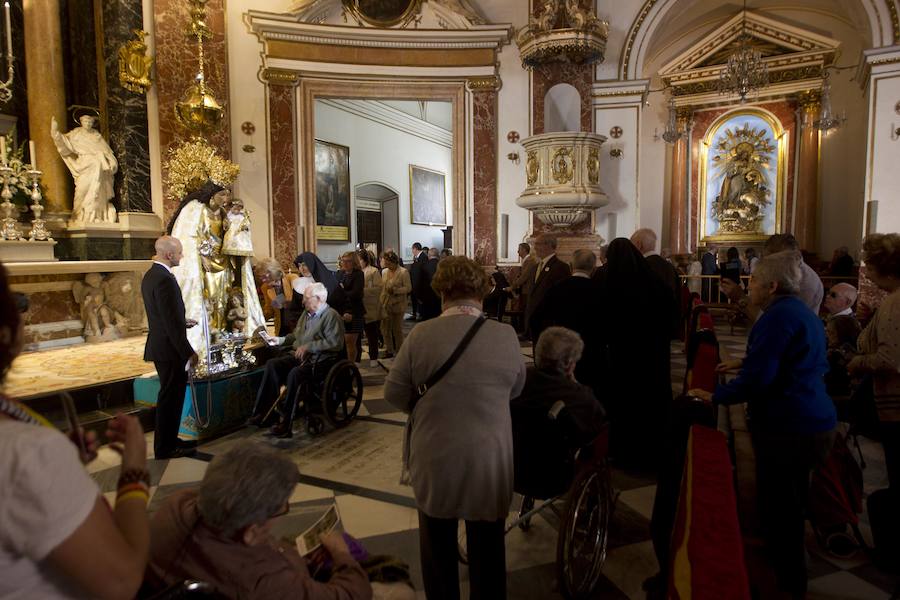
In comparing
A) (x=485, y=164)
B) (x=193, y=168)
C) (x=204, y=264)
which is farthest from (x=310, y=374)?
(x=485, y=164)

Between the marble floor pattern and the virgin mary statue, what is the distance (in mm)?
1024

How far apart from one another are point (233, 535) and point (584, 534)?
1.91 meters

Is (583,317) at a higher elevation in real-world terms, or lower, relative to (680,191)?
lower

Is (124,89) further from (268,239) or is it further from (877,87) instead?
(877,87)

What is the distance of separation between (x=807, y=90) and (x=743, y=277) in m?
5.11

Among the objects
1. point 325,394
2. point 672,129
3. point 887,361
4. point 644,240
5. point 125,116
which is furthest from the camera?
point 672,129

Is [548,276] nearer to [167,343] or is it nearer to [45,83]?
[167,343]

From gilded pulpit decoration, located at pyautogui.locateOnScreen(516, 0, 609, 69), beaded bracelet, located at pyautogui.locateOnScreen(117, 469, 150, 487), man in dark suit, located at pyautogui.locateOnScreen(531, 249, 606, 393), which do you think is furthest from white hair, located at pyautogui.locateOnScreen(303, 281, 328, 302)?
gilded pulpit decoration, located at pyautogui.locateOnScreen(516, 0, 609, 69)

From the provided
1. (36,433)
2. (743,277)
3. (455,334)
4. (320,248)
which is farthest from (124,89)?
(743,277)

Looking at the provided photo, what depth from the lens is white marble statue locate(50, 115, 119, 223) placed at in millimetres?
7492

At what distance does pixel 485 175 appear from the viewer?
10484 mm

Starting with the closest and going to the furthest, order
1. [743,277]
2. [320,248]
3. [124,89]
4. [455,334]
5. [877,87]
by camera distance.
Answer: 1. [455,334]
2. [124,89]
3. [877,87]
4. [743,277]
5. [320,248]

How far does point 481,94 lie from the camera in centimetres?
1041

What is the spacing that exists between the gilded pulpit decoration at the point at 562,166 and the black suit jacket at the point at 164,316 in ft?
23.2
